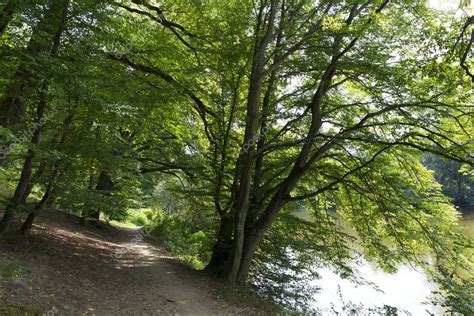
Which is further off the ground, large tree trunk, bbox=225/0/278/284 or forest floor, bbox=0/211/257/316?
large tree trunk, bbox=225/0/278/284

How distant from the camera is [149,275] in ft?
32.1

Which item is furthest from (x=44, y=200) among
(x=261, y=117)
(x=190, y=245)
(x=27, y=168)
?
(x=190, y=245)

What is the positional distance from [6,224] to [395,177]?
958 cm

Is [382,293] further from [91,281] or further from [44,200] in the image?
[44,200]

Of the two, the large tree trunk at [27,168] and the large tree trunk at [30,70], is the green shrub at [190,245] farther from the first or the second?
the large tree trunk at [30,70]

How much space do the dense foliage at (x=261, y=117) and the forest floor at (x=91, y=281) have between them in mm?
946

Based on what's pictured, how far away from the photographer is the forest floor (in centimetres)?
589

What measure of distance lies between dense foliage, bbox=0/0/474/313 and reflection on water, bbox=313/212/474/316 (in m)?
1.91

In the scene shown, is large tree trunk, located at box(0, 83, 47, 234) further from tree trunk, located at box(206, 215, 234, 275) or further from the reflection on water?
the reflection on water

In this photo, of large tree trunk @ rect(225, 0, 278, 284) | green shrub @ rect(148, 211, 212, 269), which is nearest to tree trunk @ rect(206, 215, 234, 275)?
large tree trunk @ rect(225, 0, 278, 284)

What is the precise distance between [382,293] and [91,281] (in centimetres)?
1023

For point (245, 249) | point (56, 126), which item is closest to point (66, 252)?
point (56, 126)

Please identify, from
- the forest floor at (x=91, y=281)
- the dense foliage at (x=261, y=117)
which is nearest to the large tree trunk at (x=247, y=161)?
the dense foliage at (x=261, y=117)

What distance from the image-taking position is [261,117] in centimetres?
1019
